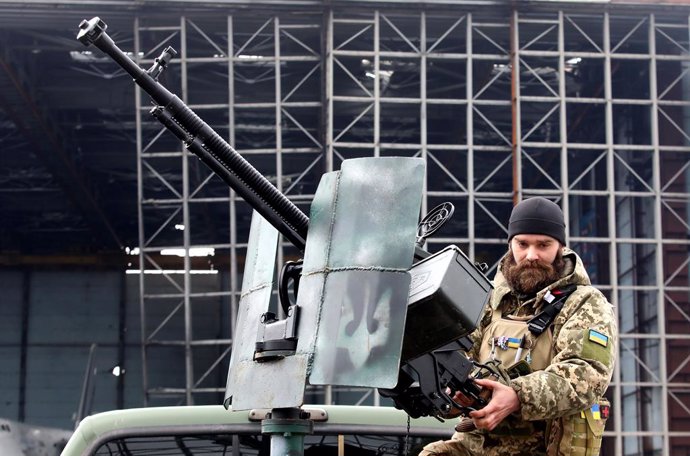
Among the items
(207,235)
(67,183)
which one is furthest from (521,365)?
(207,235)

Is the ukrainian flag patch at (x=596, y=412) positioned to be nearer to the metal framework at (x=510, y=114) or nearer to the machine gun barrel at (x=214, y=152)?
the machine gun barrel at (x=214, y=152)

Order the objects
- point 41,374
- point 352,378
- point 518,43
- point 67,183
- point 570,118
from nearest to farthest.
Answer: point 352,378 → point 518,43 → point 570,118 → point 67,183 → point 41,374

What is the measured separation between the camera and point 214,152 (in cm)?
387

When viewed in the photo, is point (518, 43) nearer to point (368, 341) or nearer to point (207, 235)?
point (207, 235)

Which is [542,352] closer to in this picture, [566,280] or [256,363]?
[566,280]

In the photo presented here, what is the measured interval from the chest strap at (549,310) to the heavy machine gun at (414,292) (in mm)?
337

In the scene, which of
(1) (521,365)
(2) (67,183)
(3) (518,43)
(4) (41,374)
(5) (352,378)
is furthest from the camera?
(4) (41,374)

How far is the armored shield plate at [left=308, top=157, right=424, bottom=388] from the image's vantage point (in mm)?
3242

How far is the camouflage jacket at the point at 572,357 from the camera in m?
3.61

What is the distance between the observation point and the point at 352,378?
3.24 meters

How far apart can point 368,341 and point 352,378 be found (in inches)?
4.4

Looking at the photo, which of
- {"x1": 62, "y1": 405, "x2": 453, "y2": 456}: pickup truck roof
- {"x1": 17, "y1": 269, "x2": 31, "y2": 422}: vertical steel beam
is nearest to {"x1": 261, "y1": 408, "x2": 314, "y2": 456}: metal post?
{"x1": 62, "y1": 405, "x2": 453, "y2": 456}: pickup truck roof

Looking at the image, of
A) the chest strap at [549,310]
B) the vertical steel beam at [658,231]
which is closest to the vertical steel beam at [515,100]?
the vertical steel beam at [658,231]

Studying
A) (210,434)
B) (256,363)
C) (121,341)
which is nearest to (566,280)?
(256,363)
